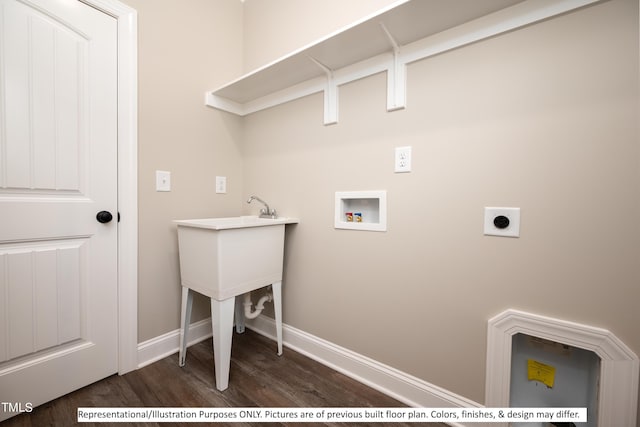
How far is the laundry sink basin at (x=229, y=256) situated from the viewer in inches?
49.0

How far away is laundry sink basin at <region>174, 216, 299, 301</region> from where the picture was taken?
1245mm

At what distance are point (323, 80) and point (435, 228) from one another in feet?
3.40

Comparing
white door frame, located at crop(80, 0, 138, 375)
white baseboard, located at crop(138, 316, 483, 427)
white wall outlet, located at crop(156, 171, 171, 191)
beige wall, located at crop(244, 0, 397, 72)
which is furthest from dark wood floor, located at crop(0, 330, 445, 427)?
beige wall, located at crop(244, 0, 397, 72)

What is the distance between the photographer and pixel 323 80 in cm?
149

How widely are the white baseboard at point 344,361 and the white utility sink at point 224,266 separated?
19cm

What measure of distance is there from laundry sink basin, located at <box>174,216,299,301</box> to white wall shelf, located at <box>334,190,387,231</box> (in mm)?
344

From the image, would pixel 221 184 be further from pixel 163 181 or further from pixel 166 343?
pixel 166 343

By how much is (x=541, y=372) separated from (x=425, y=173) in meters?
0.91

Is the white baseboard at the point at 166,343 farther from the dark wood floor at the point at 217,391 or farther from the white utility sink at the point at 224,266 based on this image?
the white utility sink at the point at 224,266

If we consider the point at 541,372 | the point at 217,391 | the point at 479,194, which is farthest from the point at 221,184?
the point at 541,372

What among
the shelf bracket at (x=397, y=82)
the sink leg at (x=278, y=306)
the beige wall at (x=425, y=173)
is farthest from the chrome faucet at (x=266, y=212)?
the shelf bracket at (x=397, y=82)

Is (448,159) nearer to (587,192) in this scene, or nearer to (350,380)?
(587,192)

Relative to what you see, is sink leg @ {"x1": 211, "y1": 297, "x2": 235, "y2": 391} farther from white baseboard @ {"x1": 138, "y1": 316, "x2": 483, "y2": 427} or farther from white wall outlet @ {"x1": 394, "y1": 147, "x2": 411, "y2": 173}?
white wall outlet @ {"x1": 394, "y1": 147, "x2": 411, "y2": 173}

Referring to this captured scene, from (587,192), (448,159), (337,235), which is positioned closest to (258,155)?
(337,235)
